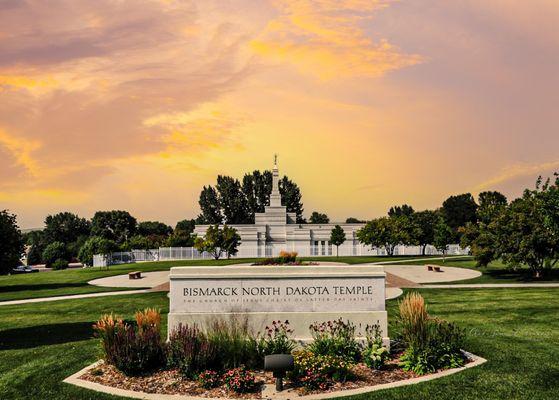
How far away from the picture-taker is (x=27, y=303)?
79.6 ft

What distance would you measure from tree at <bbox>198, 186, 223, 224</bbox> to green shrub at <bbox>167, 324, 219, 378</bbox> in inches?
3857

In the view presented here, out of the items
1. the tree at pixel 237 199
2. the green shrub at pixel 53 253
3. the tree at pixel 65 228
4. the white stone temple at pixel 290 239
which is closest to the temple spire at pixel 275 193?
the white stone temple at pixel 290 239

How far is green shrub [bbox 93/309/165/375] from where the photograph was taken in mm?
10289

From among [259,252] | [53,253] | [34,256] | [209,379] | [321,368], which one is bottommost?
[209,379]

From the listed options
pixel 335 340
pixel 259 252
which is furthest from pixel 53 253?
pixel 335 340

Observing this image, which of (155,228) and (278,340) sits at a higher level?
(155,228)

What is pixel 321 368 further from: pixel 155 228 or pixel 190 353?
pixel 155 228

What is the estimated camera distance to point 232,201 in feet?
351

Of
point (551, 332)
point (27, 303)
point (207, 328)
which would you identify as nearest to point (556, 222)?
point (551, 332)

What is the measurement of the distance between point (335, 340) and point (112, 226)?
112m

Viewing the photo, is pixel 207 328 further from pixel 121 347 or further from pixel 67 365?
pixel 67 365

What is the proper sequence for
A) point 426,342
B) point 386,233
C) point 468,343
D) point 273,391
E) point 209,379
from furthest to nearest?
point 386,233 < point 468,343 < point 426,342 < point 209,379 < point 273,391

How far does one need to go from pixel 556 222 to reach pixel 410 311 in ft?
44.1

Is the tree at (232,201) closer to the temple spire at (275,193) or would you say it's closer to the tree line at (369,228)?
the tree line at (369,228)
